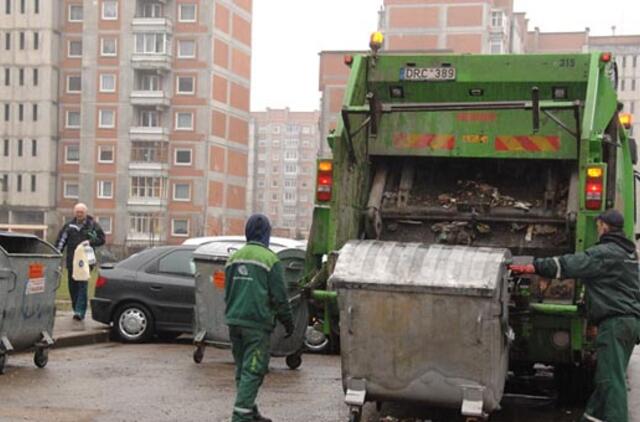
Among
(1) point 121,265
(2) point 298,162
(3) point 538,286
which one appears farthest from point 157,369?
(2) point 298,162

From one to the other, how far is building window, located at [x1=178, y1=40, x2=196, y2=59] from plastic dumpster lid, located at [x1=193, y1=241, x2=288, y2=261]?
207ft

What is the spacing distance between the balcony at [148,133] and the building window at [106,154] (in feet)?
6.08

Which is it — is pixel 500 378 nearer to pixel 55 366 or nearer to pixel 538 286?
pixel 538 286

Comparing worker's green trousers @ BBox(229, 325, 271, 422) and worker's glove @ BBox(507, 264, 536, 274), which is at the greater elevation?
worker's glove @ BBox(507, 264, 536, 274)

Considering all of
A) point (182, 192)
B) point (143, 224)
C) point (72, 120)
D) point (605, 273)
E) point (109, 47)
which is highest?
point (109, 47)

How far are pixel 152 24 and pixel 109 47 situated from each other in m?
3.66

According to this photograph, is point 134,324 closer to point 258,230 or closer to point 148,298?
point 148,298

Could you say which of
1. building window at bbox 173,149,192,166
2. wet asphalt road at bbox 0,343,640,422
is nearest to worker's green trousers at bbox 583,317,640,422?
wet asphalt road at bbox 0,343,640,422

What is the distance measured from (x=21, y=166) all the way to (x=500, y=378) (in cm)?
7602

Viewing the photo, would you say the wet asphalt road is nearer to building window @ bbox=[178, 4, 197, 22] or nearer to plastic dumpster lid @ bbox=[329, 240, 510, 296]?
plastic dumpster lid @ bbox=[329, 240, 510, 296]

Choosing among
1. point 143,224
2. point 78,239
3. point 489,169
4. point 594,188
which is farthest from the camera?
point 143,224

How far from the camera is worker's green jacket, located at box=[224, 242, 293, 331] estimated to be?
731cm

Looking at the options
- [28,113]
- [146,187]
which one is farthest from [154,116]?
[28,113]

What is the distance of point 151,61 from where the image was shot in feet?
239
